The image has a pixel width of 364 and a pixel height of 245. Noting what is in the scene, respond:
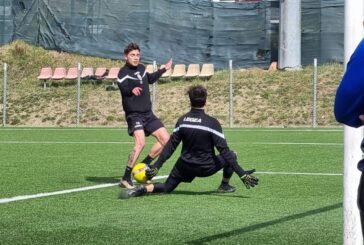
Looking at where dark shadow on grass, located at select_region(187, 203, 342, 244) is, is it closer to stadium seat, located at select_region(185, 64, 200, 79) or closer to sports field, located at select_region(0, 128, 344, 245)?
sports field, located at select_region(0, 128, 344, 245)

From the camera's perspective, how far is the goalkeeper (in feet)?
32.3

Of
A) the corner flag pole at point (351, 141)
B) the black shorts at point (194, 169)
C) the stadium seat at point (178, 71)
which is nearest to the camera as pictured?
the corner flag pole at point (351, 141)

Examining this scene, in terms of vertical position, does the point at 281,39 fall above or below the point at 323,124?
above

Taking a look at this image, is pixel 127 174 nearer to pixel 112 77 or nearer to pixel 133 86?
pixel 133 86

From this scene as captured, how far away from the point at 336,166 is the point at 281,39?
772 inches

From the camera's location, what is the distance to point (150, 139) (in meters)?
22.8

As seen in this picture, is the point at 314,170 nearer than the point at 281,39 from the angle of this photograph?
Yes

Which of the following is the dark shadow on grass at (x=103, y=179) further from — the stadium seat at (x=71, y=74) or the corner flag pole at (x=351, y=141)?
the stadium seat at (x=71, y=74)

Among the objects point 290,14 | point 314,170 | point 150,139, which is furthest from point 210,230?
point 290,14

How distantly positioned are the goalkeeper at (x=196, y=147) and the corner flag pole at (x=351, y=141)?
14.3ft

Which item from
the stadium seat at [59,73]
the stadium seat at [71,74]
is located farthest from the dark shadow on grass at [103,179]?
the stadium seat at [59,73]

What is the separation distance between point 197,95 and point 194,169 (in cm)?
83

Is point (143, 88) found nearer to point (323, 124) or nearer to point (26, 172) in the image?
point (26, 172)

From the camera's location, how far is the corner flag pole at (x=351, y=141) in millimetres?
5262
